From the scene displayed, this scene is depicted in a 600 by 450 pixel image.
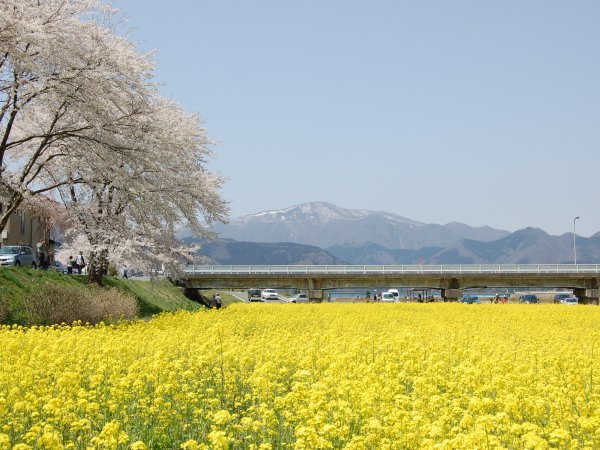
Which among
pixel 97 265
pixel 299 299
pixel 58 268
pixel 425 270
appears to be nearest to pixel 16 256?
pixel 97 265

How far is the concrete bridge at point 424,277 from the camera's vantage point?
7812cm

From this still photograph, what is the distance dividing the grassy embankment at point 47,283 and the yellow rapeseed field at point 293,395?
12.7 m

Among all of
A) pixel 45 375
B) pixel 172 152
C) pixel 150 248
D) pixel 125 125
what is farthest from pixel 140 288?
pixel 45 375

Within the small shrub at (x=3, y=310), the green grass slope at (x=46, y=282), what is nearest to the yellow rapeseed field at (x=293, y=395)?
the small shrub at (x=3, y=310)

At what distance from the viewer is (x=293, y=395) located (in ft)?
28.5

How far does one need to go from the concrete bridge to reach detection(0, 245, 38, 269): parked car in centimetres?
2774

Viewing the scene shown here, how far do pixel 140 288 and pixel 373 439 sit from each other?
157 ft

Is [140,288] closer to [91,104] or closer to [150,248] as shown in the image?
[150,248]

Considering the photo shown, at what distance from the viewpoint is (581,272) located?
78.0 metres

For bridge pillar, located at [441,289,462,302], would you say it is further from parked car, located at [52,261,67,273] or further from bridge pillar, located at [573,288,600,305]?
parked car, located at [52,261,67,273]

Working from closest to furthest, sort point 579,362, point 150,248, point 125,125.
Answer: point 579,362 → point 125,125 → point 150,248

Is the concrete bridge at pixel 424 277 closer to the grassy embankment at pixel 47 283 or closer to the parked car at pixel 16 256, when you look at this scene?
the grassy embankment at pixel 47 283

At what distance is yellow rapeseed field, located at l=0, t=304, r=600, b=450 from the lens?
25.1 ft

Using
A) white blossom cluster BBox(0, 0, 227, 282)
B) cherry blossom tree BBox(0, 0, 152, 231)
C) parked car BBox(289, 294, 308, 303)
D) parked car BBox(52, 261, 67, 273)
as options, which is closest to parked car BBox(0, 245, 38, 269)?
parked car BBox(52, 261, 67, 273)
